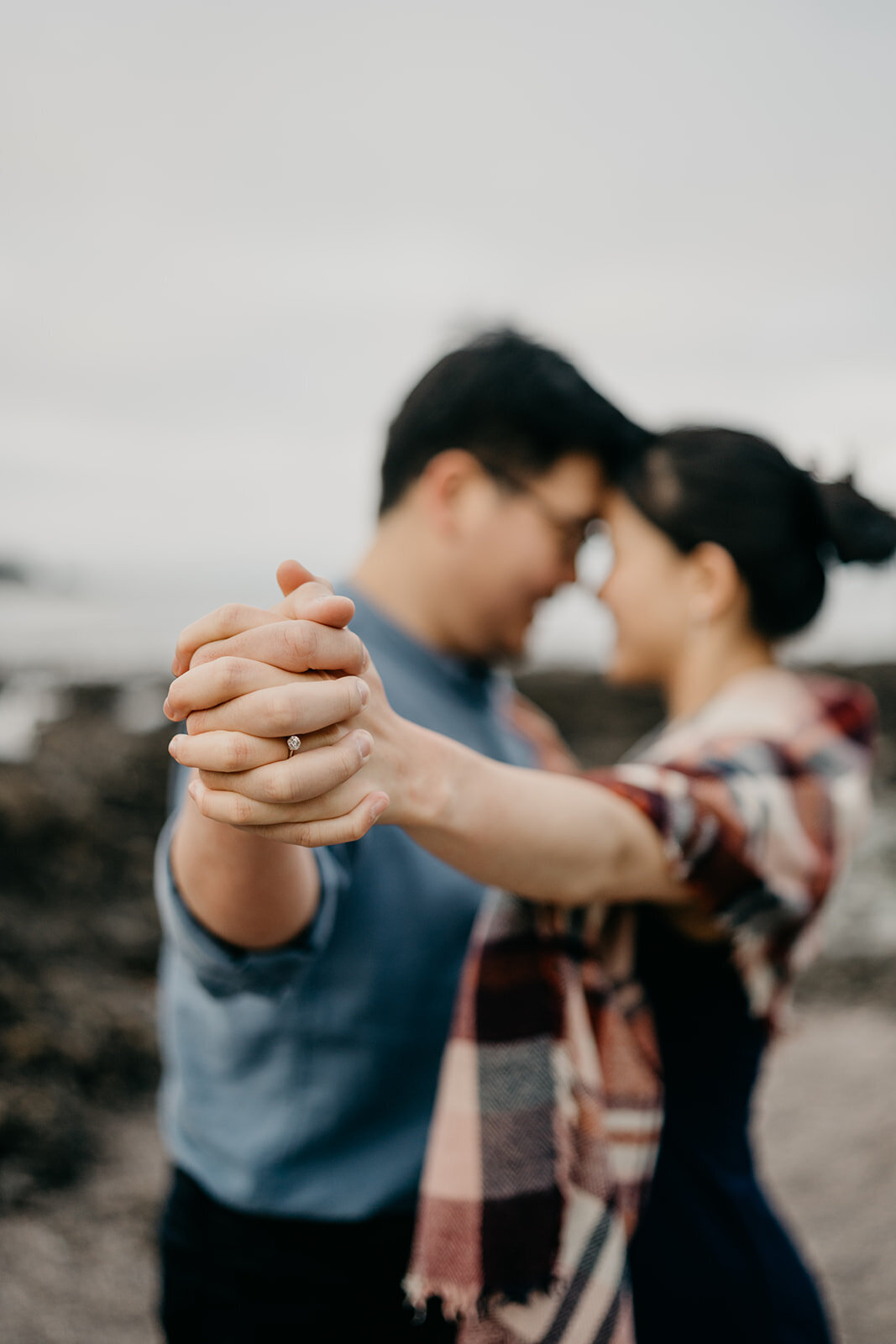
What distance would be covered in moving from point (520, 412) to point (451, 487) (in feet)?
0.81

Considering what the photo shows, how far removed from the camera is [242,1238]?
1695mm

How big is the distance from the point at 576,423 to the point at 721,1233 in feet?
5.78

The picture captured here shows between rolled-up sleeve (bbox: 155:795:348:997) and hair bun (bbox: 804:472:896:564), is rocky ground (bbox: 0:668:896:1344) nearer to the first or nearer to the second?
hair bun (bbox: 804:472:896:564)

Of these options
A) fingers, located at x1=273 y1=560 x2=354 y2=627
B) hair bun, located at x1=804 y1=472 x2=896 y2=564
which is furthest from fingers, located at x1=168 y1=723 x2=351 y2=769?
hair bun, located at x1=804 y1=472 x2=896 y2=564

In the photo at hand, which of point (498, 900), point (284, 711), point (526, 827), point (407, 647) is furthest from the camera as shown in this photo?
point (407, 647)

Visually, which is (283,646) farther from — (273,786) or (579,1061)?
(579,1061)

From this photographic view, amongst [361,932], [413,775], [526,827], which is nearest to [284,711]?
[413,775]

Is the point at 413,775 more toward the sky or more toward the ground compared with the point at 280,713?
more toward the ground

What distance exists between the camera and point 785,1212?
412cm

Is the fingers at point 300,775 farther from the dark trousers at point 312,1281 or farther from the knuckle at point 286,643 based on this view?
the dark trousers at point 312,1281

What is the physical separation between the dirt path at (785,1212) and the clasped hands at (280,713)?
1.93 m

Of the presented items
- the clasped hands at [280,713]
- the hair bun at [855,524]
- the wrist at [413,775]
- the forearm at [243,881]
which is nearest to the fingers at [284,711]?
the clasped hands at [280,713]

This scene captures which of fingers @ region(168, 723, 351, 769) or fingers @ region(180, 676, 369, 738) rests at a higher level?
fingers @ region(180, 676, 369, 738)

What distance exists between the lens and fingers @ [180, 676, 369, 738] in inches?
33.4
